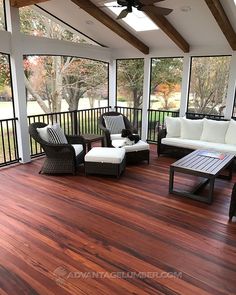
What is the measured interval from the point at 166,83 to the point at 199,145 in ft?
9.86

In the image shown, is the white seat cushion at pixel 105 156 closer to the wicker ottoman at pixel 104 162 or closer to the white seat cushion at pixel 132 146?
the wicker ottoman at pixel 104 162

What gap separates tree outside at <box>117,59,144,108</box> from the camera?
25.6 ft

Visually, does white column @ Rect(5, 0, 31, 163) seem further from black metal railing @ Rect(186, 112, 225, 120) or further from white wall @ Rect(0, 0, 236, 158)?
black metal railing @ Rect(186, 112, 225, 120)

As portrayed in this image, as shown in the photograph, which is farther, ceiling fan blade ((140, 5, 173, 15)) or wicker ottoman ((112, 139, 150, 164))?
wicker ottoman ((112, 139, 150, 164))

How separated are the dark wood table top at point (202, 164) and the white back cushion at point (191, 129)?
1316 mm

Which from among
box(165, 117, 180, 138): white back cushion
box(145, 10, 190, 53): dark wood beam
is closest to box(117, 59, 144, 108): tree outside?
box(145, 10, 190, 53): dark wood beam

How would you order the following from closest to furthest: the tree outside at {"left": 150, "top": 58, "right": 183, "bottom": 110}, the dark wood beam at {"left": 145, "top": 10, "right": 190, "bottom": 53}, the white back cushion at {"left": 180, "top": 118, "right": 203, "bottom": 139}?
1. the dark wood beam at {"left": 145, "top": 10, "right": 190, "bottom": 53}
2. the white back cushion at {"left": 180, "top": 118, "right": 203, "bottom": 139}
3. the tree outside at {"left": 150, "top": 58, "right": 183, "bottom": 110}

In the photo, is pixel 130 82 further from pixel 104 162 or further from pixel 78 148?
pixel 104 162

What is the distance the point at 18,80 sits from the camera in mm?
4809

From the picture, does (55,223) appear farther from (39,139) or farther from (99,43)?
(99,43)

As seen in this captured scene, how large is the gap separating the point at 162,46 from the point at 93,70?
398 centimetres

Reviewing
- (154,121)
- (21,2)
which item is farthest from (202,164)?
(21,2)

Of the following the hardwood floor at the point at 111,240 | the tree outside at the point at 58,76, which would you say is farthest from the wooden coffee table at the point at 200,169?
the tree outside at the point at 58,76

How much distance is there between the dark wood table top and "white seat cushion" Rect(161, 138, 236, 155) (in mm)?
547
